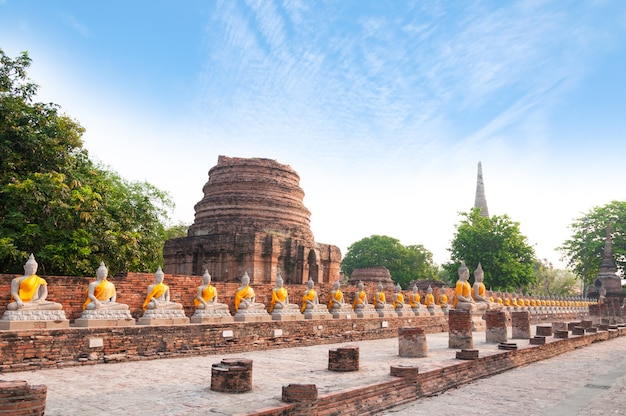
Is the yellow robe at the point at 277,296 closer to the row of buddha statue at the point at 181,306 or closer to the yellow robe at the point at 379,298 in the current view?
the row of buddha statue at the point at 181,306

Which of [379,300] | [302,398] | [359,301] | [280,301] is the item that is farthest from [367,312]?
[302,398]

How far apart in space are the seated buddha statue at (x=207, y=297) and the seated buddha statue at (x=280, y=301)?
195 cm

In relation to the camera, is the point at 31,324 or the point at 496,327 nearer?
the point at 31,324

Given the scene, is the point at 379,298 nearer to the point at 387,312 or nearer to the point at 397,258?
the point at 387,312

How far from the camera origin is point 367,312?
718 inches

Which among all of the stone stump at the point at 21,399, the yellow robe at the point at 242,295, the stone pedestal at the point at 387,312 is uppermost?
the yellow robe at the point at 242,295

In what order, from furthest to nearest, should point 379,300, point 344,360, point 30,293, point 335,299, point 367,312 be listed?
1. point 379,300
2. point 367,312
3. point 335,299
4. point 30,293
5. point 344,360

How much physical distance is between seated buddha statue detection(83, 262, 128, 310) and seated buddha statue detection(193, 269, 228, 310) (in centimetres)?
220

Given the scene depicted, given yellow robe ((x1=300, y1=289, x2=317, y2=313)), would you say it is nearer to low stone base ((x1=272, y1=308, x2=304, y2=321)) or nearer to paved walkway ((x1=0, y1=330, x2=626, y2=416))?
low stone base ((x1=272, y1=308, x2=304, y2=321))

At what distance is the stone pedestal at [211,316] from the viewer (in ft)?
40.2

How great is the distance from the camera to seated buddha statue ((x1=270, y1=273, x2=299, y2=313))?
1448 cm

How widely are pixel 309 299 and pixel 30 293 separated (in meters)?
8.26

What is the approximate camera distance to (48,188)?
51.6 feet

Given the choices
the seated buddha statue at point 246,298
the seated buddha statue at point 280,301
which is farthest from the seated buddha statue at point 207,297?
the seated buddha statue at point 280,301
